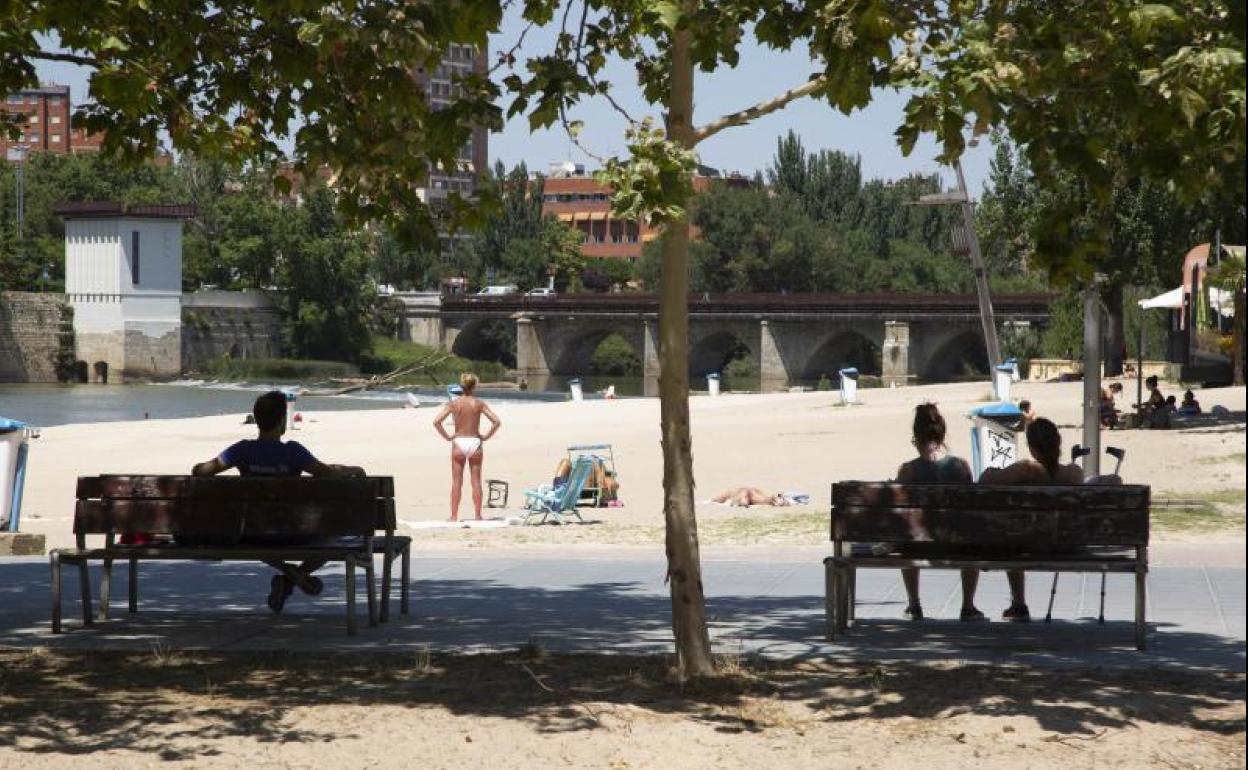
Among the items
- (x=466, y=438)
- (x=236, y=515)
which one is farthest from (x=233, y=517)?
(x=466, y=438)

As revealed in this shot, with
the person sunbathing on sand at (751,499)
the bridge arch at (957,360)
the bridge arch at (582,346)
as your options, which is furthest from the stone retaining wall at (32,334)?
the person sunbathing on sand at (751,499)

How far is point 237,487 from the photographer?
28.5 feet

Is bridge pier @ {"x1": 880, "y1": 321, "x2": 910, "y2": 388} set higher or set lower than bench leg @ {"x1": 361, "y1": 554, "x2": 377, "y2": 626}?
higher

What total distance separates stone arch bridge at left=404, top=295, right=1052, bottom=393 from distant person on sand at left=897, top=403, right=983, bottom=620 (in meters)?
75.8

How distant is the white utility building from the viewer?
94938 mm

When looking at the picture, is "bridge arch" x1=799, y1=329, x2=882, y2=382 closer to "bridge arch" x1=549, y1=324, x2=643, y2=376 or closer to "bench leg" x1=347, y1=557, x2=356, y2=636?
"bridge arch" x1=549, y1=324, x2=643, y2=376

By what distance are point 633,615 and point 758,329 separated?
297 ft

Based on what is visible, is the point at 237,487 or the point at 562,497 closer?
the point at 237,487

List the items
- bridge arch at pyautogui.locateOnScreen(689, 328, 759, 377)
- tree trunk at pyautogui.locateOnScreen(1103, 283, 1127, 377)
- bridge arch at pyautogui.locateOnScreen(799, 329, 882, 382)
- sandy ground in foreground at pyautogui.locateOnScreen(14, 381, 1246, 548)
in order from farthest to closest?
1. bridge arch at pyautogui.locateOnScreen(689, 328, 759, 377)
2. bridge arch at pyautogui.locateOnScreen(799, 329, 882, 382)
3. tree trunk at pyautogui.locateOnScreen(1103, 283, 1127, 377)
4. sandy ground in foreground at pyautogui.locateOnScreen(14, 381, 1246, 548)

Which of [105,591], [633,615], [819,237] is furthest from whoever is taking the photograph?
[819,237]

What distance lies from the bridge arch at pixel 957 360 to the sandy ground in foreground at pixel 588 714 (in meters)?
85.5

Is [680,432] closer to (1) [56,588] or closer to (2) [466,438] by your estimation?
(1) [56,588]

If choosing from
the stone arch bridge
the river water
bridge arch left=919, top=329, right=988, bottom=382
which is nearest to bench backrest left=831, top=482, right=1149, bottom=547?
the river water

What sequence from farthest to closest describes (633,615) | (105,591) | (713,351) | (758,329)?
1. (713,351)
2. (758,329)
3. (633,615)
4. (105,591)
